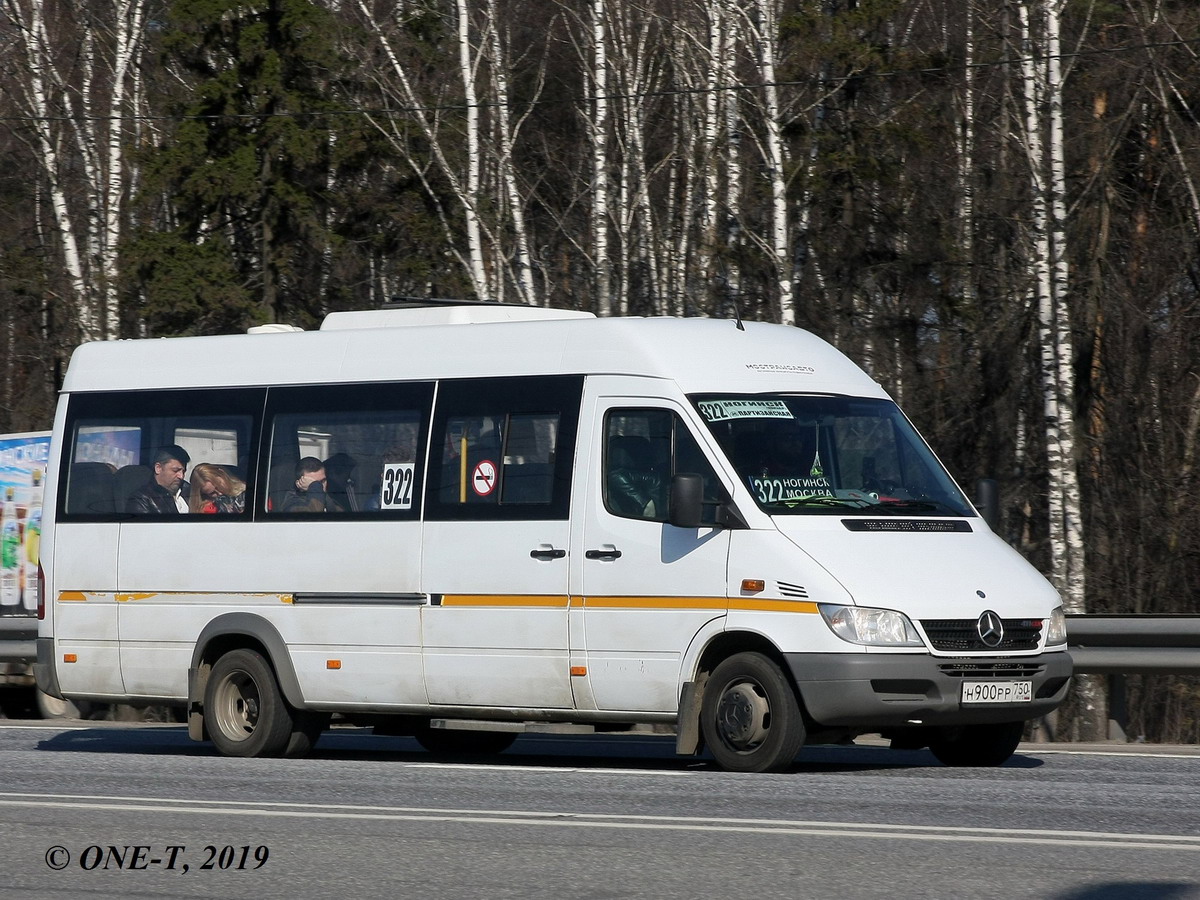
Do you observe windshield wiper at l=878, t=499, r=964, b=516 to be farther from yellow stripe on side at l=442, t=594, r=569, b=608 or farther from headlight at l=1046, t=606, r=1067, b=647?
yellow stripe on side at l=442, t=594, r=569, b=608

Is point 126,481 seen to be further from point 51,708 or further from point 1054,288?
point 1054,288

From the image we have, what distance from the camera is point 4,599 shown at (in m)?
19.6

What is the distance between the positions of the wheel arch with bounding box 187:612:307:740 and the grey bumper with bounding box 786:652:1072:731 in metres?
3.62

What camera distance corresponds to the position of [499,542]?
1123cm

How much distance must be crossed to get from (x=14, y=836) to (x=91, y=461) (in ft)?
16.8

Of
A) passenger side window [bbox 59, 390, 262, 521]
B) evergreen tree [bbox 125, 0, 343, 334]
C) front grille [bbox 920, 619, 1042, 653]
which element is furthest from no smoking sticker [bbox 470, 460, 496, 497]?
evergreen tree [bbox 125, 0, 343, 334]

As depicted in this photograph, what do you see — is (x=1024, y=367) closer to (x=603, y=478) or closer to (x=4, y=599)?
(x=4, y=599)

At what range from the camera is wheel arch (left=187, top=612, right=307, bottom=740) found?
1205 centimetres

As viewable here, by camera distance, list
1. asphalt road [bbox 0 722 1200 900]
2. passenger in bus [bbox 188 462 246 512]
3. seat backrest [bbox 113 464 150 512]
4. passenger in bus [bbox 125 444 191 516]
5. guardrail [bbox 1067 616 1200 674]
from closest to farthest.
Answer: asphalt road [bbox 0 722 1200 900], passenger in bus [bbox 188 462 246 512], passenger in bus [bbox 125 444 191 516], seat backrest [bbox 113 464 150 512], guardrail [bbox 1067 616 1200 674]

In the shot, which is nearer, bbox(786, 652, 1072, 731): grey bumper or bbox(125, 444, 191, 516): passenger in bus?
bbox(786, 652, 1072, 731): grey bumper

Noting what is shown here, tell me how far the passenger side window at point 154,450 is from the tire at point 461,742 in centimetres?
217

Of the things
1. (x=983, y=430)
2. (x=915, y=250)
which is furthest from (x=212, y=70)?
(x=983, y=430)

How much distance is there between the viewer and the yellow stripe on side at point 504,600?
11.0 metres

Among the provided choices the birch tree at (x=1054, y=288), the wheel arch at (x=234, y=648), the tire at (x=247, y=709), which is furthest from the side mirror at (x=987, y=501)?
the birch tree at (x=1054, y=288)
